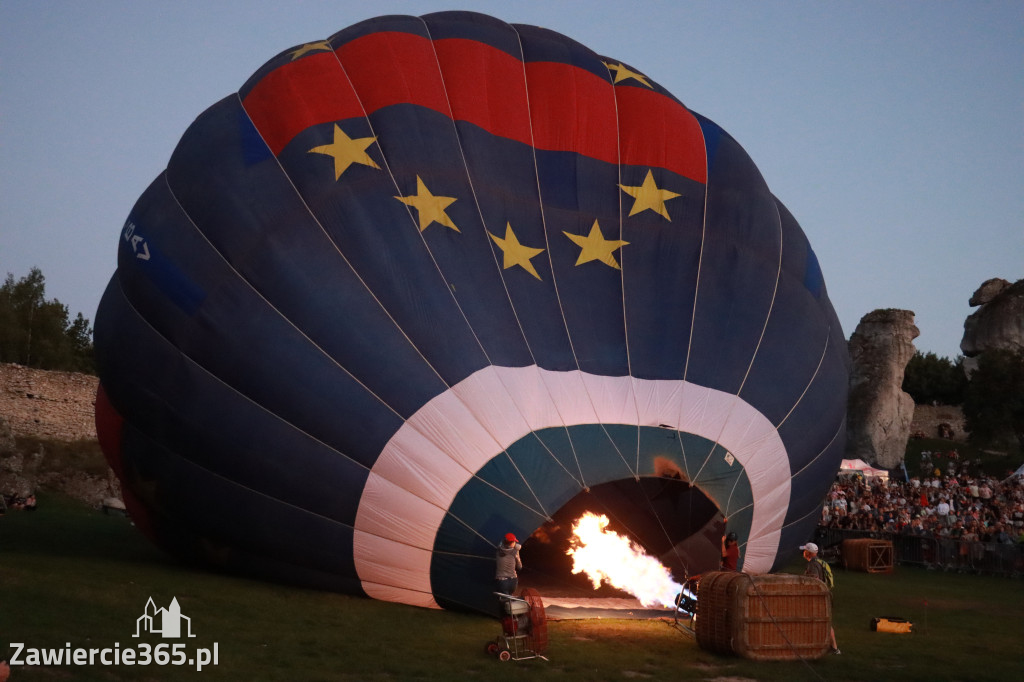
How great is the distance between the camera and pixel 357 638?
6.82 metres

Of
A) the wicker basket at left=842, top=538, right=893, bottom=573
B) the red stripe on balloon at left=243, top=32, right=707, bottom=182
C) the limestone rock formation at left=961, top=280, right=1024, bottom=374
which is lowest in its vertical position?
the wicker basket at left=842, top=538, right=893, bottom=573

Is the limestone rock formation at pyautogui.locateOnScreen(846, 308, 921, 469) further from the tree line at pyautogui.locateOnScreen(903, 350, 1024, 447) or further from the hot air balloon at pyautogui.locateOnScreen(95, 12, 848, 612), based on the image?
the hot air balloon at pyautogui.locateOnScreen(95, 12, 848, 612)

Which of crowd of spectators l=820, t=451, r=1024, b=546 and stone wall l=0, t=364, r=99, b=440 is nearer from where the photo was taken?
crowd of spectators l=820, t=451, r=1024, b=546

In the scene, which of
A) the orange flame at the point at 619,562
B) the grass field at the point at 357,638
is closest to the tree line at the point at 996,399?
the grass field at the point at 357,638

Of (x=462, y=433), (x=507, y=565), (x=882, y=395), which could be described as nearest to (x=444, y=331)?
(x=462, y=433)

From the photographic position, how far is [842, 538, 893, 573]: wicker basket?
14656mm

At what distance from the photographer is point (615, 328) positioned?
845 centimetres

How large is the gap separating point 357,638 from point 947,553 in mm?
11905

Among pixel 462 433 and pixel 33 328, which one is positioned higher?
pixel 33 328

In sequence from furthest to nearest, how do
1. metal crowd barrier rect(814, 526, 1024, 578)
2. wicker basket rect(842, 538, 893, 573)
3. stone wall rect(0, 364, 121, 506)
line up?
stone wall rect(0, 364, 121, 506) → wicker basket rect(842, 538, 893, 573) → metal crowd barrier rect(814, 526, 1024, 578)

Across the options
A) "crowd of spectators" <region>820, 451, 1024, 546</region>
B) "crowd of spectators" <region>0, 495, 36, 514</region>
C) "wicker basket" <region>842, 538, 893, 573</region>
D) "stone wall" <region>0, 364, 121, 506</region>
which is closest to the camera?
"wicker basket" <region>842, 538, 893, 573</region>

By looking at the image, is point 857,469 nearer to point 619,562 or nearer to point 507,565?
point 619,562

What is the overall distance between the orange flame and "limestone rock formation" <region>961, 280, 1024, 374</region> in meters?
37.2

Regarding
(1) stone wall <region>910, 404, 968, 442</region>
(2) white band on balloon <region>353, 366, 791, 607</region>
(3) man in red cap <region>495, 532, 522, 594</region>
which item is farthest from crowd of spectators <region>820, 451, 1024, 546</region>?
(1) stone wall <region>910, 404, 968, 442</region>
